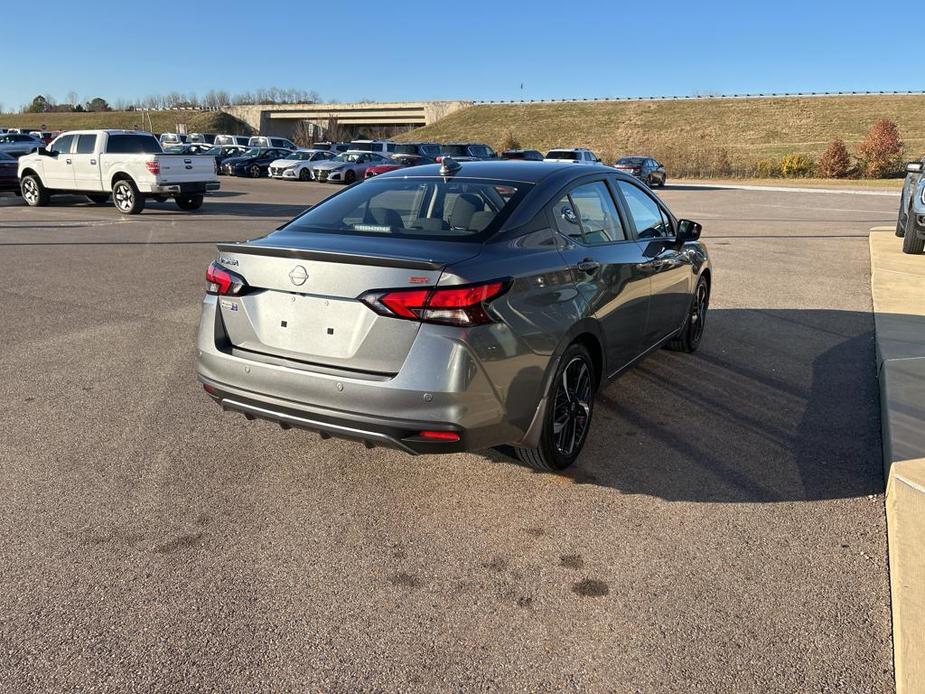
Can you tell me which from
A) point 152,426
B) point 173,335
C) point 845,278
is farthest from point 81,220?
point 845,278

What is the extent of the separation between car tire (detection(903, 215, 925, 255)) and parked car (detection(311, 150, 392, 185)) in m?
22.6

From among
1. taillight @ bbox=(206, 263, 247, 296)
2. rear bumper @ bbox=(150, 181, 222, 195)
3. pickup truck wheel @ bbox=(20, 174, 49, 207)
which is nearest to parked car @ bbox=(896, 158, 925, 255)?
taillight @ bbox=(206, 263, 247, 296)

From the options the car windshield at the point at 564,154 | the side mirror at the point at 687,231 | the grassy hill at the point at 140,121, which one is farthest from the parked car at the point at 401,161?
the grassy hill at the point at 140,121

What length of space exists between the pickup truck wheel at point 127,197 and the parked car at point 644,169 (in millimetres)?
21205

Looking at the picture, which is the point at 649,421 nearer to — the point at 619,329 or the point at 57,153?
the point at 619,329

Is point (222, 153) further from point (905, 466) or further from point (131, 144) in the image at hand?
point (905, 466)

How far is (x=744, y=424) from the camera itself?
16.0 ft

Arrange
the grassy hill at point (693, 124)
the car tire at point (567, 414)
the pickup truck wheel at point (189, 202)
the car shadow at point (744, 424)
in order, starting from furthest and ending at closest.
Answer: the grassy hill at point (693, 124), the pickup truck wheel at point (189, 202), the car shadow at point (744, 424), the car tire at point (567, 414)

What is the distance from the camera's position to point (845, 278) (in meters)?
10.6

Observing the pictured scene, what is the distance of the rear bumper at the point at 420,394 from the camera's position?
3.23 meters

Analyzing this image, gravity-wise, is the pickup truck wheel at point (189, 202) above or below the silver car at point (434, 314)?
above

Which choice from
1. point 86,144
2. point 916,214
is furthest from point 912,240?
point 86,144

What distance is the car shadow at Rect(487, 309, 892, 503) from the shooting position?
13.3ft

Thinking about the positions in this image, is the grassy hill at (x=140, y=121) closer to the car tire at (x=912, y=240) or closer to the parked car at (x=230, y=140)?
the parked car at (x=230, y=140)
